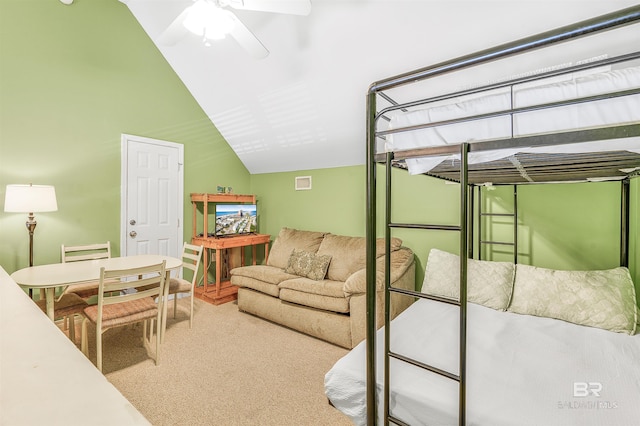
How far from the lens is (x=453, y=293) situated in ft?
8.45

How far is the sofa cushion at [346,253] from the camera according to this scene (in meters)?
3.38

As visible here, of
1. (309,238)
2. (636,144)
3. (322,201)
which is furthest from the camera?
(322,201)

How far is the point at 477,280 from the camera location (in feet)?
8.21

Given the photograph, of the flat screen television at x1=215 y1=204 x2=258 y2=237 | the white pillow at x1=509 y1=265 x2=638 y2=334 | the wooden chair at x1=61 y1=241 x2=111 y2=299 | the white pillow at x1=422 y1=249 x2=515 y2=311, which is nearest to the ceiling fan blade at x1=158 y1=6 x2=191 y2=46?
the wooden chair at x1=61 y1=241 x2=111 y2=299

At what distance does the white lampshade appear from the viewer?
2.56 m

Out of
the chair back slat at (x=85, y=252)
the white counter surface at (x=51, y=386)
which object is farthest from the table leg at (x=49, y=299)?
the white counter surface at (x=51, y=386)

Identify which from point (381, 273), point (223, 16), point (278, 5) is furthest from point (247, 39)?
point (381, 273)

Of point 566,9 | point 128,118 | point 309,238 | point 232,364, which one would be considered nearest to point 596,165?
point 566,9

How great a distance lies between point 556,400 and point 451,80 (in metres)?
2.29

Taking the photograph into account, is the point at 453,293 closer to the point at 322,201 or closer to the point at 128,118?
the point at 322,201

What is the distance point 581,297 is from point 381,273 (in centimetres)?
144

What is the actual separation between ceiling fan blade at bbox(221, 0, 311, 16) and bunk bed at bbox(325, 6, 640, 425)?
101cm

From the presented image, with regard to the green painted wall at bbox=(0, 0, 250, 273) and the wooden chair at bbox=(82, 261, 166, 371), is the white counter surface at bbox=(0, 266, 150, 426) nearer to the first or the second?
the wooden chair at bbox=(82, 261, 166, 371)

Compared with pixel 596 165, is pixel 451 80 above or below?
above
